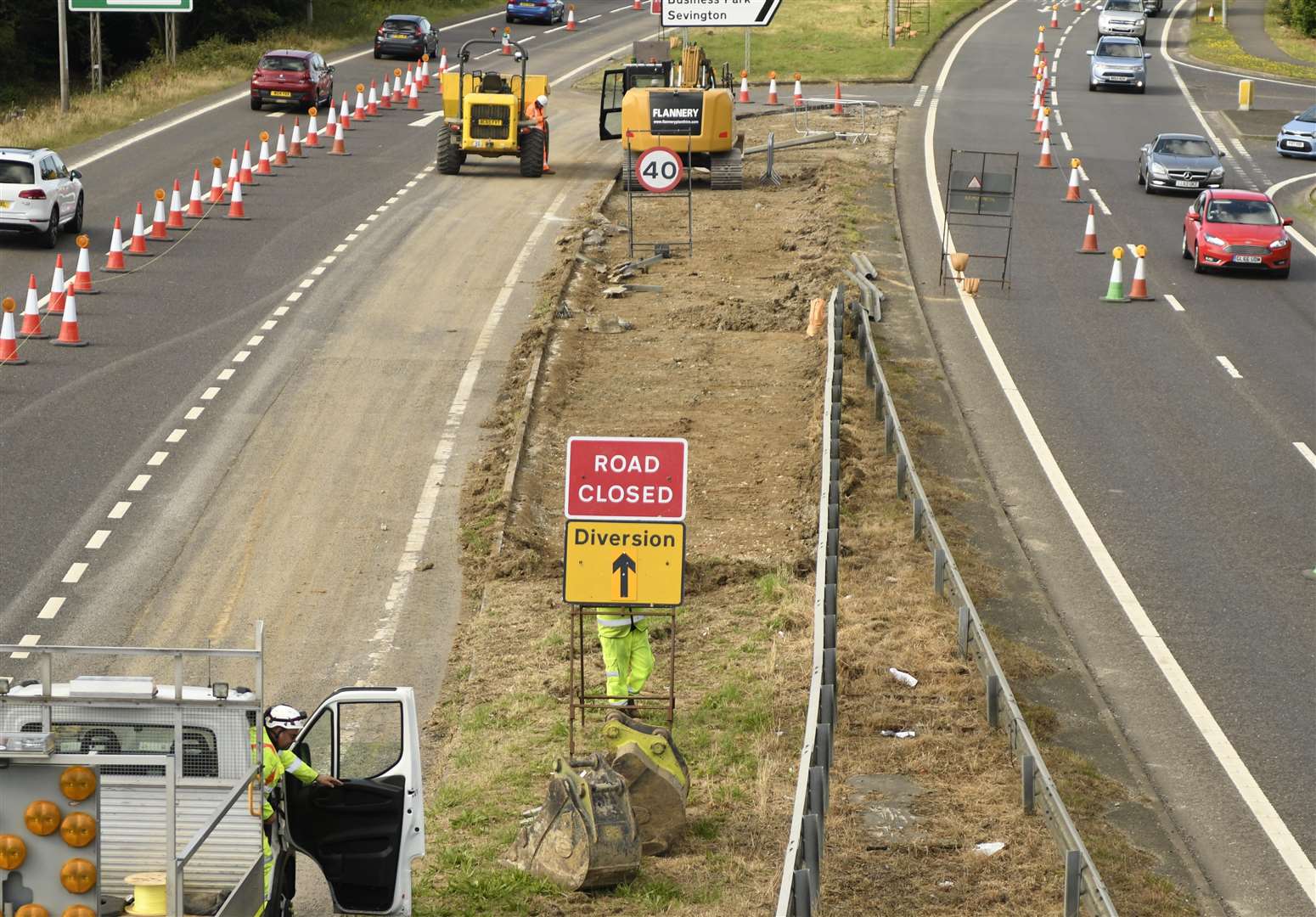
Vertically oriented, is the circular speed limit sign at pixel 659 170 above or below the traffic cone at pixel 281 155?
above

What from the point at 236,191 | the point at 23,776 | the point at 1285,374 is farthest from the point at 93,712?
the point at 236,191

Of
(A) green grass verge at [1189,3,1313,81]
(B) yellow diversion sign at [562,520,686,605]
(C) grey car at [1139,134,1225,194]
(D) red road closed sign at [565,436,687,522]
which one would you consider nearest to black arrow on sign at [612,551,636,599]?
(B) yellow diversion sign at [562,520,686,605]

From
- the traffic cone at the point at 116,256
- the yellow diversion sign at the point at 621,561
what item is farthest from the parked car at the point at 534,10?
the yellow diversion sign at the point at 621,561

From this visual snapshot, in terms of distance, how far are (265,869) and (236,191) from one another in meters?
27.5

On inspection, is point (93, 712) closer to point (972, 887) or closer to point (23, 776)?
point (23, 776)

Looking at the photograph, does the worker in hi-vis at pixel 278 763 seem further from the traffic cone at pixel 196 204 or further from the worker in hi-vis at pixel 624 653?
the traffic cone at pixel 196 204

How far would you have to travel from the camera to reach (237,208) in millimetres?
35375

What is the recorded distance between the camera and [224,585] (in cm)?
1784

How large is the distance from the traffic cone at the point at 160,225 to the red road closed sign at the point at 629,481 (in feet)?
67.5

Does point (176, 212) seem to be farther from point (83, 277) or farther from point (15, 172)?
point (83, 277)

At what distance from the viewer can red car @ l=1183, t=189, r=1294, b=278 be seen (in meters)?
33.7

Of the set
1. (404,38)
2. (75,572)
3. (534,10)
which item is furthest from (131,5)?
(534,10)

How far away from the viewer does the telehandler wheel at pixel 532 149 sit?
40.6m

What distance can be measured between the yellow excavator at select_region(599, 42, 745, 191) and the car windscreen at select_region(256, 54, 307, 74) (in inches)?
416
